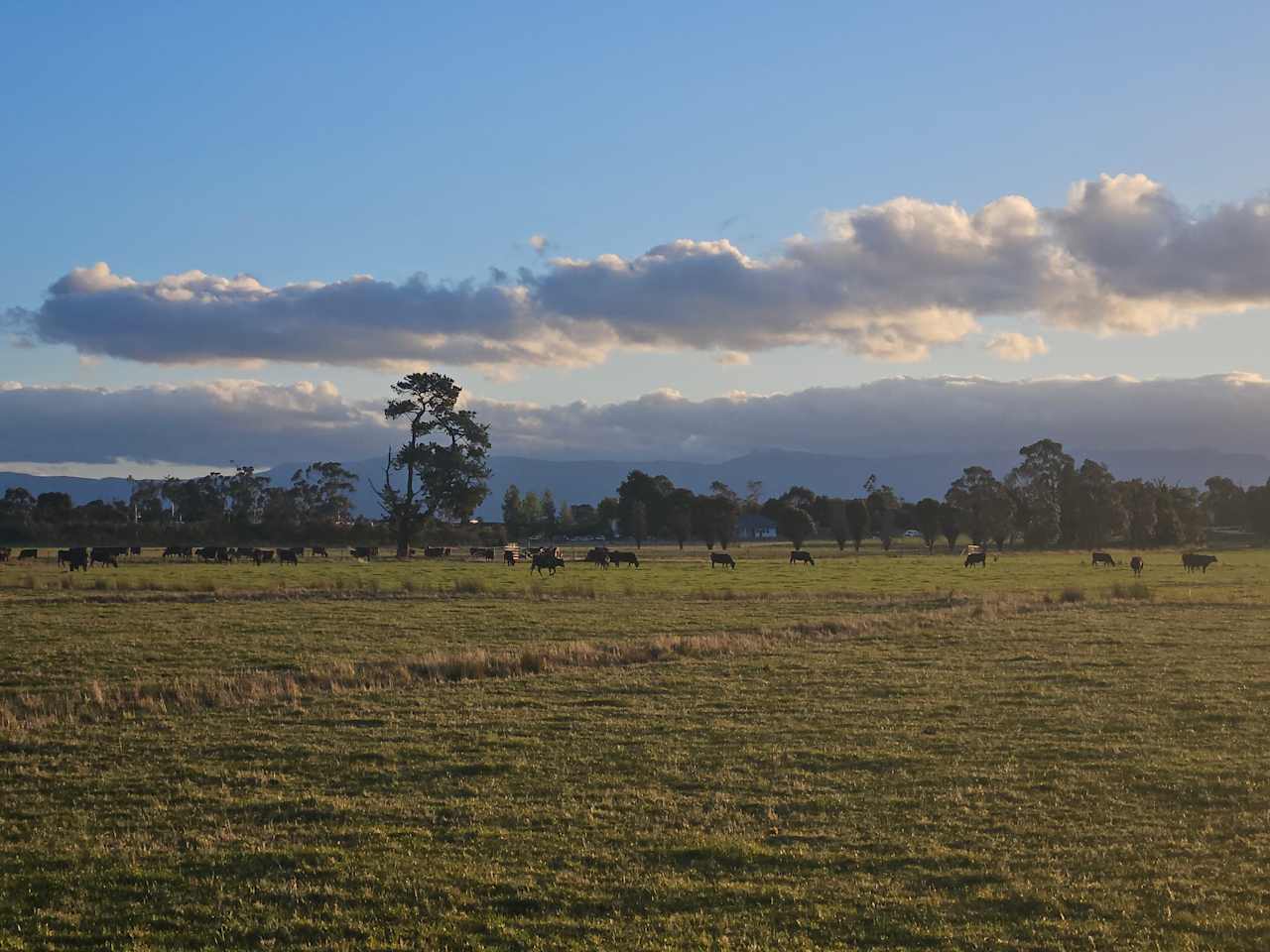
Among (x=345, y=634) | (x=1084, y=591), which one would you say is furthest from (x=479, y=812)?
(x=1084, y=591)

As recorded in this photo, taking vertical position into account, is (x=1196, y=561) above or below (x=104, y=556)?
below

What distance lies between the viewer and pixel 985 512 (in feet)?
398

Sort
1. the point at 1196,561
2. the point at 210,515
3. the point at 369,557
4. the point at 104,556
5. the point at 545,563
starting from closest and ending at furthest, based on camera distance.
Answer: the point at 545,563 → the point at 104,556 → the point at 1196,561 → the point at 369,557 → the point at 210,515

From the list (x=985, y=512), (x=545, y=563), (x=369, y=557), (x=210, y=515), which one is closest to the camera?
(x=545, y=563)

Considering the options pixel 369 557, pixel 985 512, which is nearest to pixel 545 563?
pixel 369 557

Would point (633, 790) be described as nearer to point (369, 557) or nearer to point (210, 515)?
point (369, 557)

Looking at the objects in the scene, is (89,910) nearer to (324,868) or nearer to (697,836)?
(324,868)

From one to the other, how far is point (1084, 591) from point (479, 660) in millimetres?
31488

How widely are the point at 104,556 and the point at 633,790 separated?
59738 mm

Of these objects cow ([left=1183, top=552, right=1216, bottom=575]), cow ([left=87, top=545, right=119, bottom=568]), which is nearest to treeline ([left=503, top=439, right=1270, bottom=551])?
cow ([left=1183, top=552, right=1216, bottom=575])

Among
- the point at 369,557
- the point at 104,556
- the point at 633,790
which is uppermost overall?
the point at 104,556

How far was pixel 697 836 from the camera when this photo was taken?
1120cm

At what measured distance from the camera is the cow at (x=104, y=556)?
63.2 meters

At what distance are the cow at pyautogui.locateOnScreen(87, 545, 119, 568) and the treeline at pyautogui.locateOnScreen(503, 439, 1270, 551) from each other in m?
60.8
